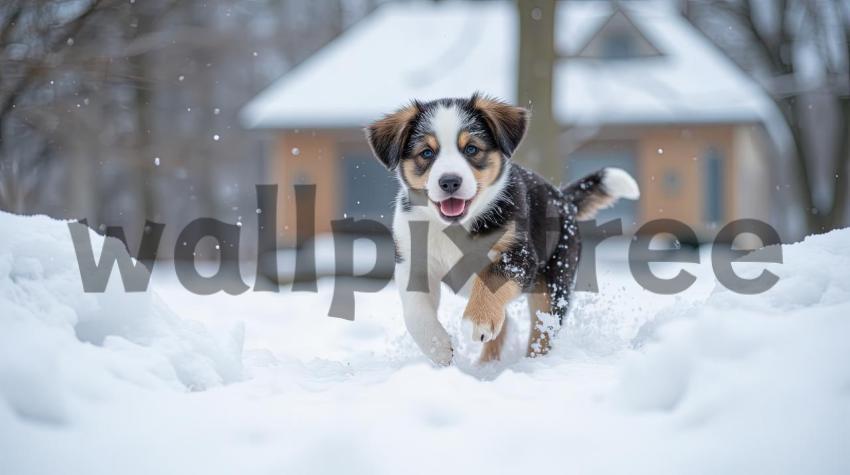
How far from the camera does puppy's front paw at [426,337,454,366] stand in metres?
4.11

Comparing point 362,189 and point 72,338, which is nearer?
point 72,338

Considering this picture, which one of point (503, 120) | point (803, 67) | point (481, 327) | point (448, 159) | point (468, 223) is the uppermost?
point (803, 67)

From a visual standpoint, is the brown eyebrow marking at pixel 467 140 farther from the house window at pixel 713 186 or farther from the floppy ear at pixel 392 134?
the house window at pixel 713 186

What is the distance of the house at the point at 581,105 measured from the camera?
16.3 metres

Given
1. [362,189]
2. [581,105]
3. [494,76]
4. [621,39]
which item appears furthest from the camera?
[621,39]

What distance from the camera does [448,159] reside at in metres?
4.13

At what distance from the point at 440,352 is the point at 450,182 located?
0.87m

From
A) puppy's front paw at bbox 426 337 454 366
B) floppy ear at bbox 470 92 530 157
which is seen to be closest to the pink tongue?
floppy ear at bbox 470 92 530 157

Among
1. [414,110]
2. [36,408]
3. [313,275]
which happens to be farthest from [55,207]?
[36,408]

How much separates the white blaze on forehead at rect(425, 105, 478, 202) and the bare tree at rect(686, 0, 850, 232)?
12.3m

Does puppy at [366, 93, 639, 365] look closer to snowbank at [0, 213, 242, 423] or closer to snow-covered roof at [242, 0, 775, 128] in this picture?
snowbank at [0, 213, 242, 423]

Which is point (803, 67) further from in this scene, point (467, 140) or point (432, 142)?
point (432, 142)

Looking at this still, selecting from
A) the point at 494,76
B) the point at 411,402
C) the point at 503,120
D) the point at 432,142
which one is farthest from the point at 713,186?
the point at 411,402

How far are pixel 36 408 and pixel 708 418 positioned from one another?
203 cm
